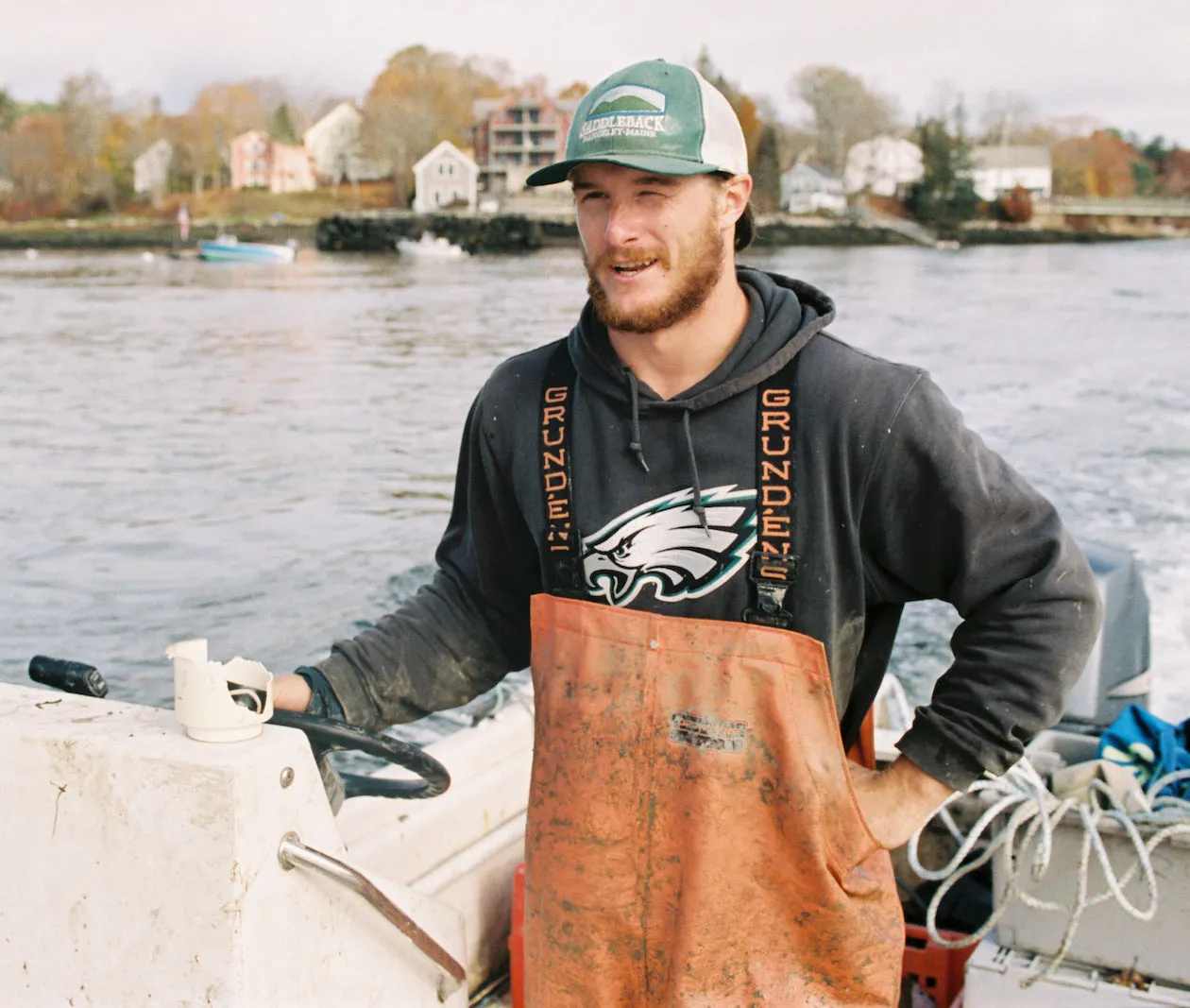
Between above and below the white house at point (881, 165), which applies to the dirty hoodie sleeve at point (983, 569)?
below

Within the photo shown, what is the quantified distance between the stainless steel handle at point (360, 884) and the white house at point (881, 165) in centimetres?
9295

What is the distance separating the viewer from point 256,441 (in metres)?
13.6

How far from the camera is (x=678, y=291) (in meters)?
1.91

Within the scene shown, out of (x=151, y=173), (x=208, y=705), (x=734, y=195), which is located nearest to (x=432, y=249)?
(x=151, y=173)

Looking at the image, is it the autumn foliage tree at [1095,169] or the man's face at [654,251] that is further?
the autumn foliage tree at [1095,169]

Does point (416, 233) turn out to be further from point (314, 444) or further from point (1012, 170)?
point (314, 444)

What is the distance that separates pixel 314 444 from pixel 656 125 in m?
12.0

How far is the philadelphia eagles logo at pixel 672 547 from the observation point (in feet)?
6.22

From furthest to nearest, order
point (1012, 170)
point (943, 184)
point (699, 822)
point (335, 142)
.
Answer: point (335, 142)
point (1012, 170)
point (943, 184)
point (699, 822)

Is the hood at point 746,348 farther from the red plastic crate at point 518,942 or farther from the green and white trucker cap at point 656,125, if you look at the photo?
the red plastic crate at point 518,942

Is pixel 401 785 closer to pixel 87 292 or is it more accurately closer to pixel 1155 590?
pixel 1155 590

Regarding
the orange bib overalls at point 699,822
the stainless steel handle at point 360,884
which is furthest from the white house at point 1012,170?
the stainless steel handle at point 360,884

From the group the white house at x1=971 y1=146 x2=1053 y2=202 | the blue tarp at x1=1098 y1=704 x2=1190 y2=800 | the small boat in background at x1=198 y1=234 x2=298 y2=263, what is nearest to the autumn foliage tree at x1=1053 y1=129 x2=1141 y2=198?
the white house at x1=971 y1=146 x2=1053 y2=202

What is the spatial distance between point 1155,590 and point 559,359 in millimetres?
6458
